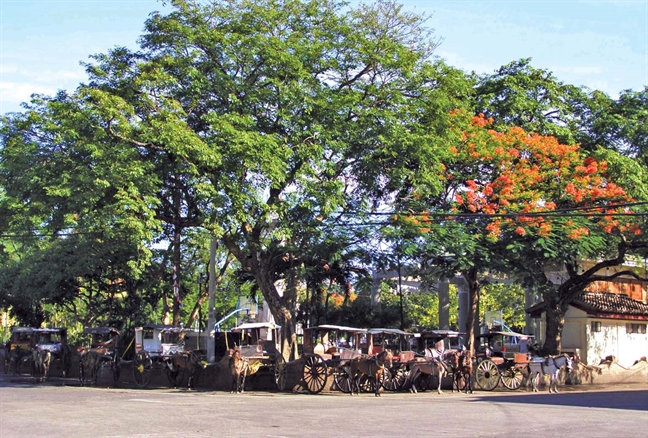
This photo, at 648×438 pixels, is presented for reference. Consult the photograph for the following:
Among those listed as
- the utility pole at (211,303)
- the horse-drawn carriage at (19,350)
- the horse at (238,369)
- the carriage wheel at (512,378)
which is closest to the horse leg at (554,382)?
the carriage wheel at (512,378)

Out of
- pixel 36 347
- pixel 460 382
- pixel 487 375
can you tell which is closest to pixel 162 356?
pixel 460 382

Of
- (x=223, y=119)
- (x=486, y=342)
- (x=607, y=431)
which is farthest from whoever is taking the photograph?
(x=486, y=342)

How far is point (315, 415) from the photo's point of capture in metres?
17.2

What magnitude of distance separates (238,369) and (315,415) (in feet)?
31.4

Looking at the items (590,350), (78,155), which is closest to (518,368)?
(590,350)

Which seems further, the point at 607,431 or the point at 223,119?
the point at 223,119

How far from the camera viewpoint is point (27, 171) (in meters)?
25.7

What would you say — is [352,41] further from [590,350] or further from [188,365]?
[590,350]

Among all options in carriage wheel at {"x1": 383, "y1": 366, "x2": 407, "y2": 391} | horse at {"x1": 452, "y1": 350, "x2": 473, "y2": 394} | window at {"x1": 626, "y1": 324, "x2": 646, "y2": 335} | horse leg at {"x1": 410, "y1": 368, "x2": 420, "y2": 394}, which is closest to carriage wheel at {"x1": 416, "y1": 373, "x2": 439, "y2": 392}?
horse leg at {"x1": 410, "y1": 368, "x2": 420, "y2": 394}

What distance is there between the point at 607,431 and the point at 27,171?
1967cm

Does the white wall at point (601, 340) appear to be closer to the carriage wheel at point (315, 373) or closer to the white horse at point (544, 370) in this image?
the white horse at point (544, 370)

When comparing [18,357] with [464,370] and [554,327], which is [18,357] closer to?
[464,370]

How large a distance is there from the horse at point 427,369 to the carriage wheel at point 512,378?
252 cm

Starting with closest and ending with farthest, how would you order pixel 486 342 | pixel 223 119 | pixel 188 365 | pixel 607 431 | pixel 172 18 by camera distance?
1. pixel 607 431
2. pixel 223 119
3. pixel 172 18
4. pixel 188 365
5. pixel 486 342
